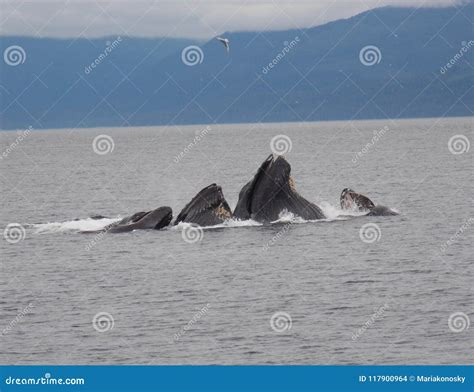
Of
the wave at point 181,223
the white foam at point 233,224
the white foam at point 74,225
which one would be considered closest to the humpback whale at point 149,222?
the wave at point 181,223

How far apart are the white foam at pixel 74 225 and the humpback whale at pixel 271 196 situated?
8.37 metres

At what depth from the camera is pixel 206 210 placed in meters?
48.7

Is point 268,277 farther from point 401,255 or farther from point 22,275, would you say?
point 22,275

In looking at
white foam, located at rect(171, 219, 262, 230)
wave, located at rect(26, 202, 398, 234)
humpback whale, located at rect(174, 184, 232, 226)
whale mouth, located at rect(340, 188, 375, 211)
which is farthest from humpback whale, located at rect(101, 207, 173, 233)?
whale mouth, located at rect(340, 188, 375, 211)

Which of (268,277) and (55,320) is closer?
(55,320)

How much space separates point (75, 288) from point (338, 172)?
233 feet

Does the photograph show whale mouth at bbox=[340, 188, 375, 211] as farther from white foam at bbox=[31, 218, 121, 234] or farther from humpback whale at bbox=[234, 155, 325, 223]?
white foam at bbox=[31, 218, 121, 234]

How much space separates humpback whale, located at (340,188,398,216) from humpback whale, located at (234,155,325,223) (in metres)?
3.21

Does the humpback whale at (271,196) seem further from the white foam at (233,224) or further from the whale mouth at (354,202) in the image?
the whale mouth at (354,202)

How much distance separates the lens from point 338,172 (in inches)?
4186

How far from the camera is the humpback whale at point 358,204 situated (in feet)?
176

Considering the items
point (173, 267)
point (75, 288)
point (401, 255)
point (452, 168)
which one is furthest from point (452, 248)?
point (452, 168)

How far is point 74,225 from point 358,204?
15.0 meters

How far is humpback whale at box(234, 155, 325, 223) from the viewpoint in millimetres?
46562
